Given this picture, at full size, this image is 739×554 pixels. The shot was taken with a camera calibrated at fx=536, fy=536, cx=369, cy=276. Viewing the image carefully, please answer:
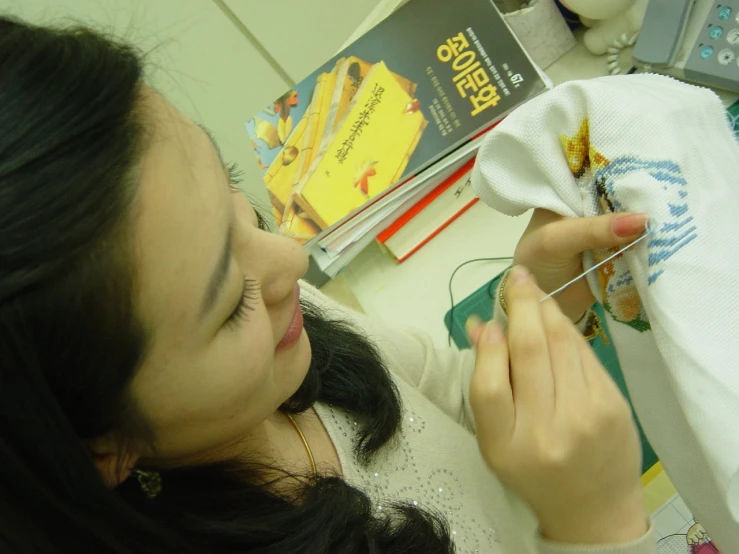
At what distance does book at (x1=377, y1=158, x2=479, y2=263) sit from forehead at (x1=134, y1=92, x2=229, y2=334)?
47 centimetres

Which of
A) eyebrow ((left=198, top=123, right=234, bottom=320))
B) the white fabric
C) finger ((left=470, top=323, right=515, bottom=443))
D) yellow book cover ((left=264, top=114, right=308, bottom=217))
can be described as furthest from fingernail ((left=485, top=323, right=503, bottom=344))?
yellow book cover ((left=264, top=114, right=308, bottom=217))

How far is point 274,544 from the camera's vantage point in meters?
0.41

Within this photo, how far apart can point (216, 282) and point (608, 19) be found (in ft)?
2.28

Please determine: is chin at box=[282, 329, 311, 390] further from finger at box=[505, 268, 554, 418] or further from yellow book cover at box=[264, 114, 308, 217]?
yellow book cover at box=[264, 114, 308, 217]

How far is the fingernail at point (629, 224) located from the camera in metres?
0.41

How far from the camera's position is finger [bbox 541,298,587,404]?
408mm

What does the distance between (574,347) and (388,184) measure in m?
0.40

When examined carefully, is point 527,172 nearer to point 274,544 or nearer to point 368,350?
point 368,350

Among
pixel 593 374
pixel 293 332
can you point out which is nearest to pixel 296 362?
pixel 293 332

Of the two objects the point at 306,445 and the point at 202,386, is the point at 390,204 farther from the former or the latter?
the point at 202,386

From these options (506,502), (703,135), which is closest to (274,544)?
(506,502)

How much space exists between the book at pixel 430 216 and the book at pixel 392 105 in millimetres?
46

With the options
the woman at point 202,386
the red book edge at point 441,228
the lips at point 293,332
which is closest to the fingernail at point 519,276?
the woman at point 202,386

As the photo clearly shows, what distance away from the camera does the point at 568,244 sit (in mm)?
464
